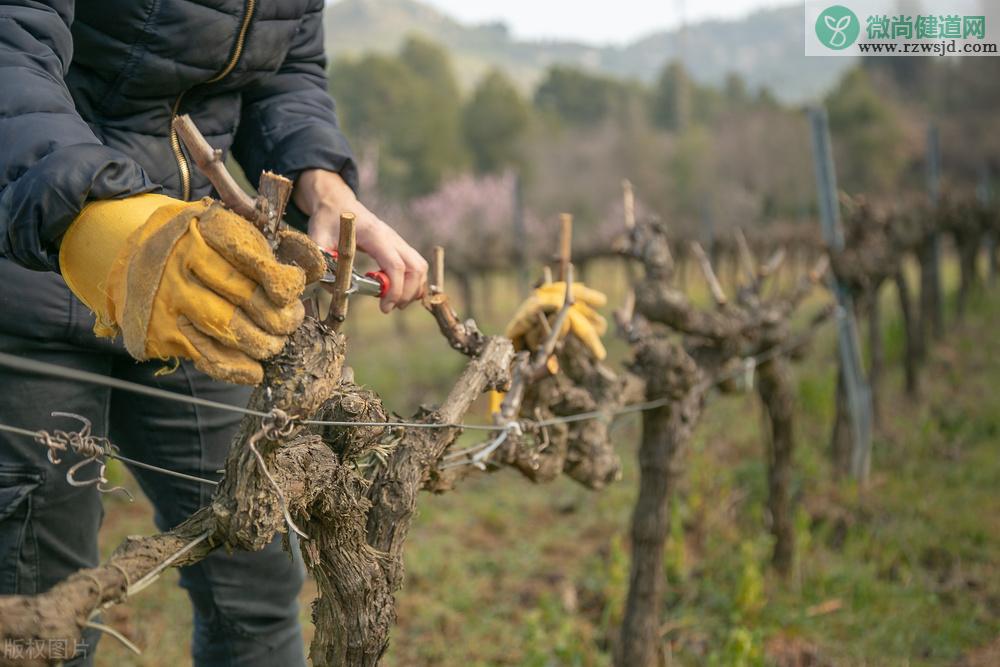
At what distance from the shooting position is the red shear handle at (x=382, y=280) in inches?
A: 59.7

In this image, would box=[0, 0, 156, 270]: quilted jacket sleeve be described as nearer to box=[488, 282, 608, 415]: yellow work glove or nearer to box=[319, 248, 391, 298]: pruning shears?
box=[319, 248, 391, 298]: pruning shears

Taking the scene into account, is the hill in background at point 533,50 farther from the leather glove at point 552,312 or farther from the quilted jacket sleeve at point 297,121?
the quilted jacket sleeve at point 297,121

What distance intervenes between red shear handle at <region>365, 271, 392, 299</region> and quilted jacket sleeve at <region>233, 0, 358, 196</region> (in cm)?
37

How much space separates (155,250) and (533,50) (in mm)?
158601

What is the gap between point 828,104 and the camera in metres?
30.2

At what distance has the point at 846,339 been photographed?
516 centimetres

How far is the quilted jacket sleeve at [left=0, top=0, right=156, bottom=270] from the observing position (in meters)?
1.13

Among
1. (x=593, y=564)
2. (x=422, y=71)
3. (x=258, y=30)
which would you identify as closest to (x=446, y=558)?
(x=593, y=564)

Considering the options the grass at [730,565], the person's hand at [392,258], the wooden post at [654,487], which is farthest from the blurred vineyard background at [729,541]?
the person's hand at [392,258]

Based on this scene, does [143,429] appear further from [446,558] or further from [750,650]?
[446,558]

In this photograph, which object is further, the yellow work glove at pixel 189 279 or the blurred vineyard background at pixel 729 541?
the blurred vineyard background at pixel 729 541

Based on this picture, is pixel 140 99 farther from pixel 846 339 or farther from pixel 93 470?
pixel 846 339

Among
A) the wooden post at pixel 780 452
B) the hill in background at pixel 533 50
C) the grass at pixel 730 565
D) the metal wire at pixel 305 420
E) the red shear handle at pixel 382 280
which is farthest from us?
the hill in background at pixel 533 50

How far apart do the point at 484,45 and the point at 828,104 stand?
403ft
